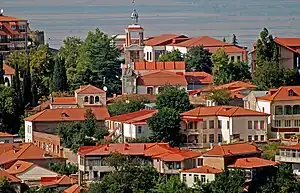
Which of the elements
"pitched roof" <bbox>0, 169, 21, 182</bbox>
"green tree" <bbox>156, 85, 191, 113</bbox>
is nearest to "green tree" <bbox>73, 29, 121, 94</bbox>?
"green tree" <bbox>156, 85, 191, 113</bbox>

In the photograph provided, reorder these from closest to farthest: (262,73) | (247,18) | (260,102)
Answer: (260,102), (262,73), (247,18)

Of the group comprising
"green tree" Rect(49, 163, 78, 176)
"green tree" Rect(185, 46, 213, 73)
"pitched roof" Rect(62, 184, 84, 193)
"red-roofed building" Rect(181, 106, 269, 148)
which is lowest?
"pitched roof" Rect(62, 184, 84, 193)

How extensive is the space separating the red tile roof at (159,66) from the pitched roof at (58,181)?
8.92 m

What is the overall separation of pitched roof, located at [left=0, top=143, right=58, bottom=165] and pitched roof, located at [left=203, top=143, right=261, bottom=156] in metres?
3.49

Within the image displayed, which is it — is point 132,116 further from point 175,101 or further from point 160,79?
point 160,79

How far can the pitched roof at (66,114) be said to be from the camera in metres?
25.3

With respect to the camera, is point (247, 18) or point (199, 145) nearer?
point (199, 145)

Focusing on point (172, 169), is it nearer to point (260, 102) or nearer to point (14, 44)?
point (260, 102)

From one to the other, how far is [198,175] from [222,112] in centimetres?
304

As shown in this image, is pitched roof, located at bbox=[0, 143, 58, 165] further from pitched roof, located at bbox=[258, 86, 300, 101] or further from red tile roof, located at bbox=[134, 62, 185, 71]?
red tile roof, located at bbox=[134, 62, 185, 71]

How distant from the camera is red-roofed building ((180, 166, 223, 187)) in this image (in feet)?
67.1

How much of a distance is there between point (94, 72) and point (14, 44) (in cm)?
826

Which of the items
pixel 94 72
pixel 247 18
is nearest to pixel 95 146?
pixel 94 72

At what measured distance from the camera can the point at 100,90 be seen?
27344 mm
